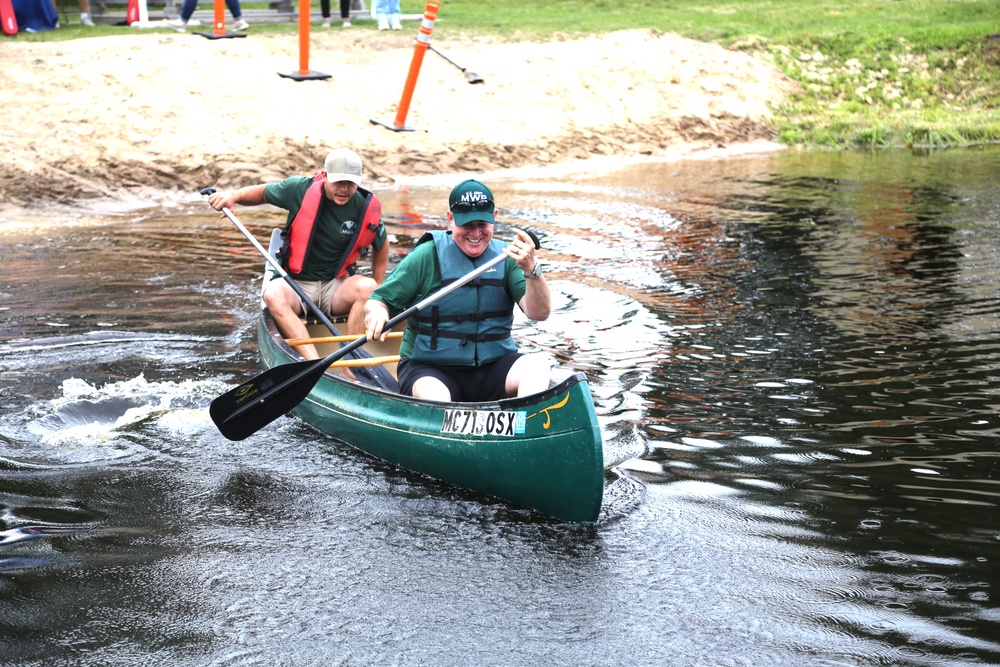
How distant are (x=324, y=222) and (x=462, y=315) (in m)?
2.15

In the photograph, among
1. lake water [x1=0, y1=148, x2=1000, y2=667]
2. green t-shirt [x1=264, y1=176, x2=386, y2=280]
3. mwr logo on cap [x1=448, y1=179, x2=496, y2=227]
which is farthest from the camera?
green t-shirt [x1=264, y1=176, x2=386, y2=280]

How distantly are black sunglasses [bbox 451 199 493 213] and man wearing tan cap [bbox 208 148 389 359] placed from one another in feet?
6.25

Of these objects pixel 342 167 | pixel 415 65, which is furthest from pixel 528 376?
pixel 415 65

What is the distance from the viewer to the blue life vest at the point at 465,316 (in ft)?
19.5

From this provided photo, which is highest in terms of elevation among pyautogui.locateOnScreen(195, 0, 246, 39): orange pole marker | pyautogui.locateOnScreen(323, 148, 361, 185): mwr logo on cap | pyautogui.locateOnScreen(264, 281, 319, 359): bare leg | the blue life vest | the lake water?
pyautogui.locateOnScreen(195, 0, 246, 39): orange pole marker

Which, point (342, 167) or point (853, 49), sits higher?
point (853, 49)

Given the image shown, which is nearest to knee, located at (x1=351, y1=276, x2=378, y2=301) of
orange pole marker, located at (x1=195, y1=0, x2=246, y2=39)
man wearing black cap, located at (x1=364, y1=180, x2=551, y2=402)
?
man wearing black cap, located at (x1=364, y1=180, x2=551, y2=402)

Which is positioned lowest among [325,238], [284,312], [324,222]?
[284,312]

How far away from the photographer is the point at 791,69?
2094cm

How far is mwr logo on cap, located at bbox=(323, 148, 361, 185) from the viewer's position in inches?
290

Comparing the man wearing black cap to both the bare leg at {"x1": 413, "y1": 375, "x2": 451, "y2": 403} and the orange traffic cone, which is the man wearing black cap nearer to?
the bare leg at {"x1": 413, "y1": 375, "x2": 451, "y2": 403}

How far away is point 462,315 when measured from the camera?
5.96 m

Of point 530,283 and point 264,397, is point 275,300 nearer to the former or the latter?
point 264,397

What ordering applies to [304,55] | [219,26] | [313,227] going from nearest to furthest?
[313,227] → [304,55] → [219,26]
